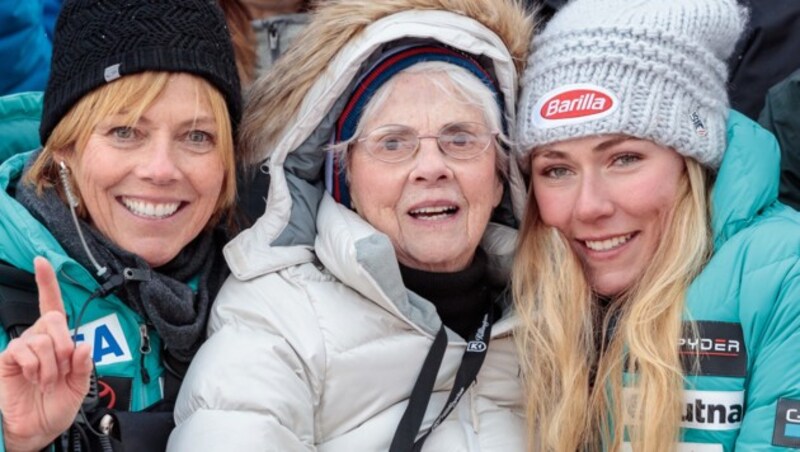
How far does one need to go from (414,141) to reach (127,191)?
784 mm

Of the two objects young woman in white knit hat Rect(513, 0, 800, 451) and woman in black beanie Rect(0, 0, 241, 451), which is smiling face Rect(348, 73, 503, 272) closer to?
young woman in white knit hat Rect(513, 0, 800, 451)

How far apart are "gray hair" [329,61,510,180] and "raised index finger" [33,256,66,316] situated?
101 cm

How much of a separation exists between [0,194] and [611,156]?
1615 millimetres

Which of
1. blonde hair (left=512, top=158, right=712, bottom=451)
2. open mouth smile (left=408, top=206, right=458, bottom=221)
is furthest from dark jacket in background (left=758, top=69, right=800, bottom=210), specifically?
open mouth smile (left=408, top=206, right=458, bottom=221)

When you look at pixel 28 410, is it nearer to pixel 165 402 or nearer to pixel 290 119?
pixel 165 402

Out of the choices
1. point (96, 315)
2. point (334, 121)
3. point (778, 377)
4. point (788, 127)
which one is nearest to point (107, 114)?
point (96, 315)

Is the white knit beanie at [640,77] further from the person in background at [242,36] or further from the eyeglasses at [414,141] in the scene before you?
the person in background at [242,36]

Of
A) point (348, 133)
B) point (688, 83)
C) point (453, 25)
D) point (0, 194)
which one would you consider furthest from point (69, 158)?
point (688, 83)

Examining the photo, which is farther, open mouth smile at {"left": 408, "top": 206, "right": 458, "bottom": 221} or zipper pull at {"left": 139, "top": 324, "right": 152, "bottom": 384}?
open mouth smile at {"left": 408, "top": 206, "right": 458, "bottom": 221}

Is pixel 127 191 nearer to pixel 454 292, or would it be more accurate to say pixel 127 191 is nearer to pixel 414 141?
pixel 414 141

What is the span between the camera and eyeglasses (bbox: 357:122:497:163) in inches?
134

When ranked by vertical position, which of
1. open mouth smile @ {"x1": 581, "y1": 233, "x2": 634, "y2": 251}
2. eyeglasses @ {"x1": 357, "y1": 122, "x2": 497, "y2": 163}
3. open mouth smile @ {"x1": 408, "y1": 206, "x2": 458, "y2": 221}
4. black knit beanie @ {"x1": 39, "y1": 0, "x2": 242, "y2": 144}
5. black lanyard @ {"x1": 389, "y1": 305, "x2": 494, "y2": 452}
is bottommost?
black lanyard @ {"x1": 389, "y1": 305, "x2": 494, "y2": 452}

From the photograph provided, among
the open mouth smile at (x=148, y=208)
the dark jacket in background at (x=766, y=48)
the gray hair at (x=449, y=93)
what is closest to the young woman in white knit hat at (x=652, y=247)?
the gray hair at (x=449, y=93)

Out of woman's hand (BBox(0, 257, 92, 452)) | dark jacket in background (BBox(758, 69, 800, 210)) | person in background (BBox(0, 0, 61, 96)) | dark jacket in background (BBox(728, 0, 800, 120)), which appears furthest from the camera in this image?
dark jacket in background (BBox(728, 0, 800, 120))
